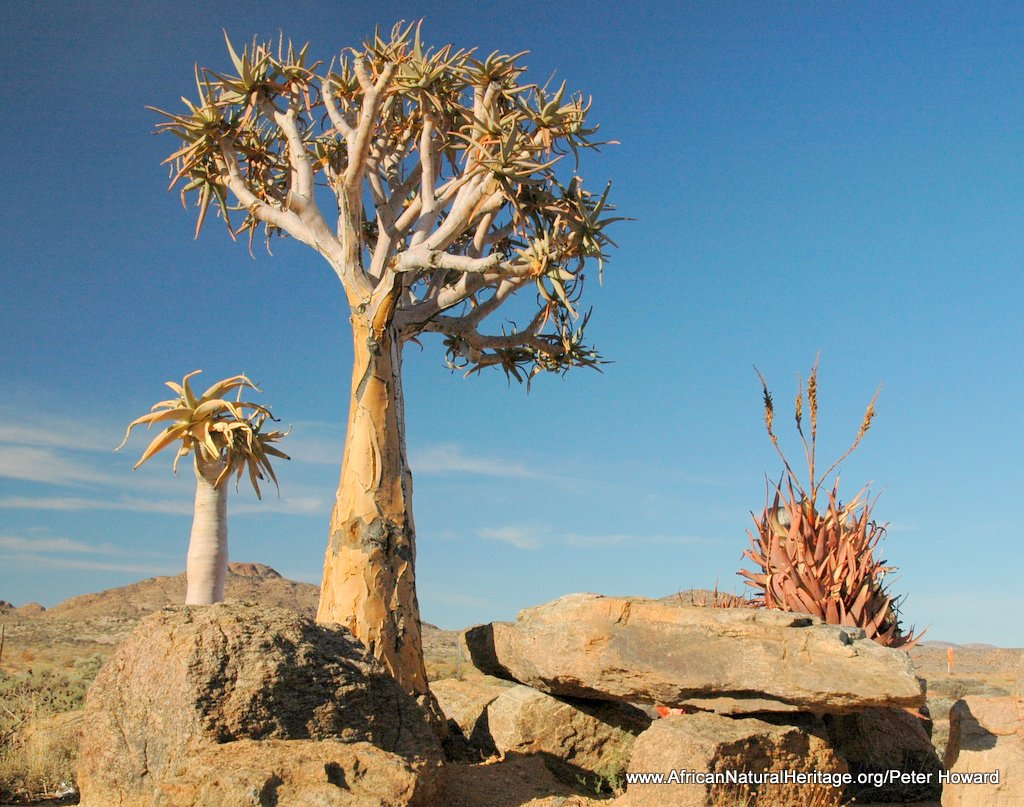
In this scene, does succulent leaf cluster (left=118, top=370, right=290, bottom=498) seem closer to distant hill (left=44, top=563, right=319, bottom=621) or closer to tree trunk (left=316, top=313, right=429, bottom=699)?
tree trunk (left=316, top=313, right=429, bottom=699)

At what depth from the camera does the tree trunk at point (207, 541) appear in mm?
12797

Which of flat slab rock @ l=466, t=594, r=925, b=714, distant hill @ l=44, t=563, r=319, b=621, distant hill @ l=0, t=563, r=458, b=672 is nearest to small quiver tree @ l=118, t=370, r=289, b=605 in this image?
flat slab rock @ l=466, t=594, r=925, b=714

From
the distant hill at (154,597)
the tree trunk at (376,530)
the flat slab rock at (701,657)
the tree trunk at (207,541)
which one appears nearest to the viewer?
the flat slab rock at (701,657)

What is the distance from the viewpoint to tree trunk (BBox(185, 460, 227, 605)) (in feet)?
42.0

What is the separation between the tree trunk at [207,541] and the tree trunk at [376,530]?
2.48 meters

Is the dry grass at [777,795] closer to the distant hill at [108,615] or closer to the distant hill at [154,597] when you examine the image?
the distant hill at [108,615]

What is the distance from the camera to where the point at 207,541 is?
12.9 meters

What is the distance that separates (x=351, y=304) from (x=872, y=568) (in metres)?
6.77

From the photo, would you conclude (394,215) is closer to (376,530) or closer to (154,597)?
(376,530)

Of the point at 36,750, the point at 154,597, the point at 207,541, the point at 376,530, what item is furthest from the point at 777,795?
the point at 154,597

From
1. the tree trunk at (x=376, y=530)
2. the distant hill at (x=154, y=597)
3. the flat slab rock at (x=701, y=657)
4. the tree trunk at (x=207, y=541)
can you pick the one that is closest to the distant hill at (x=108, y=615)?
the distant hill at (x=154, y=597)

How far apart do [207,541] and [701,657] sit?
7.22 metres

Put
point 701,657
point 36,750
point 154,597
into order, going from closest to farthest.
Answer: point 701,657, point 36,750, point 154,597

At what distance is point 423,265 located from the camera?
1169cm
